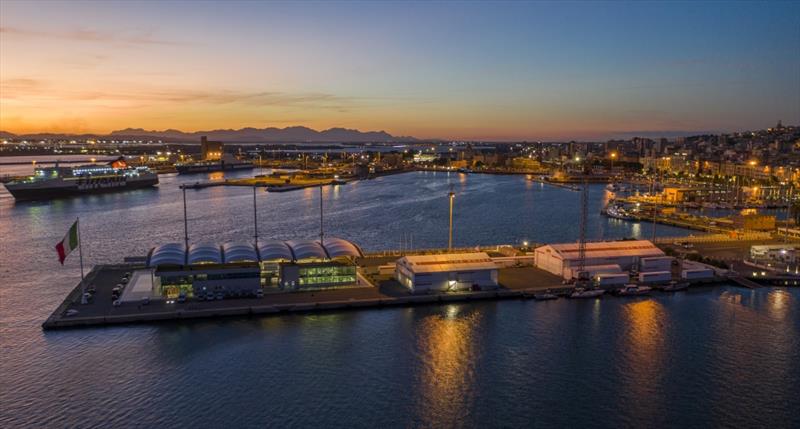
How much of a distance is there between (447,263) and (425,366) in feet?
10.7

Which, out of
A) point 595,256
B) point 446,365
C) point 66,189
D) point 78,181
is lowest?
point 446,365

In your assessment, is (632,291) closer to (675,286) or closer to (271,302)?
(675,286)

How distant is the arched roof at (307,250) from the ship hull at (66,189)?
21141mm

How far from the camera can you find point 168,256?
31.5 feet

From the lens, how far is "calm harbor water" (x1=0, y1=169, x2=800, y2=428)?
19.9 feet

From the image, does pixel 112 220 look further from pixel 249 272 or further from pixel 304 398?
pixel 304 398

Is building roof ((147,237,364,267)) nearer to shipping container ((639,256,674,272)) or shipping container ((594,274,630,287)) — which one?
shipping container ((594,274,630,287))

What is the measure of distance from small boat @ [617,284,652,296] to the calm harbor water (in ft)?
0.87

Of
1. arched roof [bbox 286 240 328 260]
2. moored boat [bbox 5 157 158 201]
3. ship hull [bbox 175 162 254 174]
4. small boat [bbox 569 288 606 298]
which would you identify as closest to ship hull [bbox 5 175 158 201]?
moored boat [bbox 5 157 158 201]

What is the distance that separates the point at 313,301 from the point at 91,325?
10.4ft

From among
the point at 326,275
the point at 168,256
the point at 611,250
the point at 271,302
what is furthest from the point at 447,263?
the point at 168,256

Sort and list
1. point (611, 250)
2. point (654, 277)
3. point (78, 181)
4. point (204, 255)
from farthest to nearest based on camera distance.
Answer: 1. point (78, 181)
2. point (611, 250)
3. point (654, 277)
4. point (204, 255)

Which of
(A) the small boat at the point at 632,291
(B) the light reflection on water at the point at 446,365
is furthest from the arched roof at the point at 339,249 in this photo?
(A) the small boat at the point at 632,291

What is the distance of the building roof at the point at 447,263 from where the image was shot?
9.96 metres
